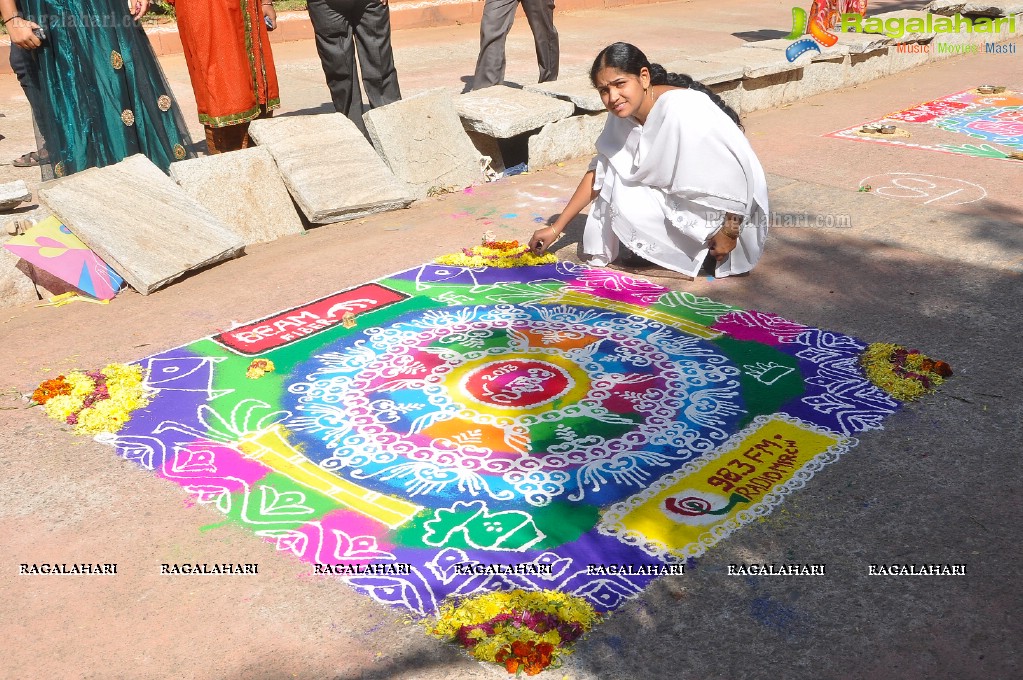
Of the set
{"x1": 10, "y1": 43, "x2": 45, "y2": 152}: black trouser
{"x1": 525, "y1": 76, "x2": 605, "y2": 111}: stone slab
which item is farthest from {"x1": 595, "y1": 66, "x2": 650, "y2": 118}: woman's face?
{"x1": 10, "y1": 43, "x2": 45, "y2": 152}: black trouser

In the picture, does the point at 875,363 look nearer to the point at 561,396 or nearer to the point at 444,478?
the point at 561,396

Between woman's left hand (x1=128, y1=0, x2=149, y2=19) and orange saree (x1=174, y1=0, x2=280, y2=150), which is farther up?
woman's left hand (x1=128, y1=0, x2=149, y2=19)

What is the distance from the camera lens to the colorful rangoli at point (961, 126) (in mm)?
6112

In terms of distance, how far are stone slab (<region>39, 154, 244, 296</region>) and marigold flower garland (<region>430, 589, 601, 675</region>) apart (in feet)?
8.45

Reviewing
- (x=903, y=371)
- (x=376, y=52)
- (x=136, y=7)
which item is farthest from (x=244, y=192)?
(x=903, y=371)

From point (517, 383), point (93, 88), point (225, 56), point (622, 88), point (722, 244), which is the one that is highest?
point (225, 56)

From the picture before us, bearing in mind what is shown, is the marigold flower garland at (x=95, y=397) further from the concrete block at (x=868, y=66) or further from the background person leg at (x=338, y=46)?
the concrete block at (x=868, y=66)

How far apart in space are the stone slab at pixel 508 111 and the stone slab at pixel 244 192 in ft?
4.39

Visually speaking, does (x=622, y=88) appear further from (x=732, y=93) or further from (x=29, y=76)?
(x=732, y=93)

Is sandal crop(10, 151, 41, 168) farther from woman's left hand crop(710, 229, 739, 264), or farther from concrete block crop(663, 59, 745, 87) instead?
woman's left hand crop(710, 229, 739, 264)

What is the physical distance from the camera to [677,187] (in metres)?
4.06

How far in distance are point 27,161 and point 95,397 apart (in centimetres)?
340

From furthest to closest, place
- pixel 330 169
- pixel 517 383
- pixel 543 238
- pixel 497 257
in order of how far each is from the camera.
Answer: pixel 330 169 < pixel 497 257 < pixel 543 238 < pixel 517 383

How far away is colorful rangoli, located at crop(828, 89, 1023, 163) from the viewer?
6112 mm
